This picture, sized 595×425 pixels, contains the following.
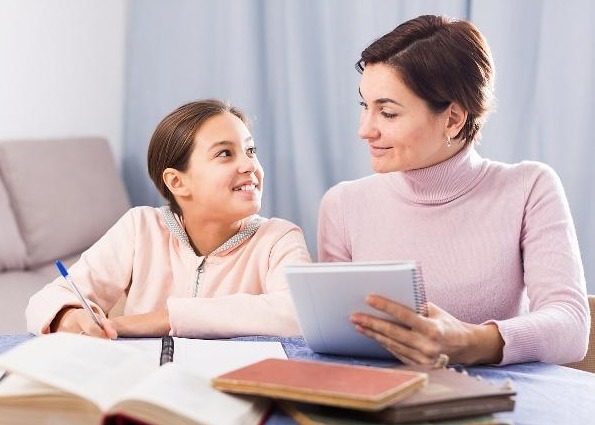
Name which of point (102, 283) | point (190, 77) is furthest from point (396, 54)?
point (190, 77)

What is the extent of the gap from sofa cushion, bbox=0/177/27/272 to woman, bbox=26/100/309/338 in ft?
3.33

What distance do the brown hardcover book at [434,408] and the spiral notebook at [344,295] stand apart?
182 millimetres

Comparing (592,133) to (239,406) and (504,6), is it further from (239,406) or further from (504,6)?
(239,406)

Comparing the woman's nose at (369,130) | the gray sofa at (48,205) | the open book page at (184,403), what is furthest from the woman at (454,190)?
the gray sofa at (48,205)

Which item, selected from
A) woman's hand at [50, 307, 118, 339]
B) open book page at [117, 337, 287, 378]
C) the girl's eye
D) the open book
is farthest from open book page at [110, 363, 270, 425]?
the girl's eye

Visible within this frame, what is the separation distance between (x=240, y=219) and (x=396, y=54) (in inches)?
16.0

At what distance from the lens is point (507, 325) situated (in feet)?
4.25

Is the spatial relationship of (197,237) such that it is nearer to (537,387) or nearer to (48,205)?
(537,387)

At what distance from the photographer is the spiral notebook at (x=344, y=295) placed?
3.68 ft

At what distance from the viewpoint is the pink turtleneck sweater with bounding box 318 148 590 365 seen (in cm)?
150

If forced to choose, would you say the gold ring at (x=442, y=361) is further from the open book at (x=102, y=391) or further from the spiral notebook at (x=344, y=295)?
the open book at (x=102, y=391)

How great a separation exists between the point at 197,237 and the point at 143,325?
327 millimetres

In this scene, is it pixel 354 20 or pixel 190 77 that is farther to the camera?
pixel 190 77

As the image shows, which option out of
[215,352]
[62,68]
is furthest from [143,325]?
[62,68]
